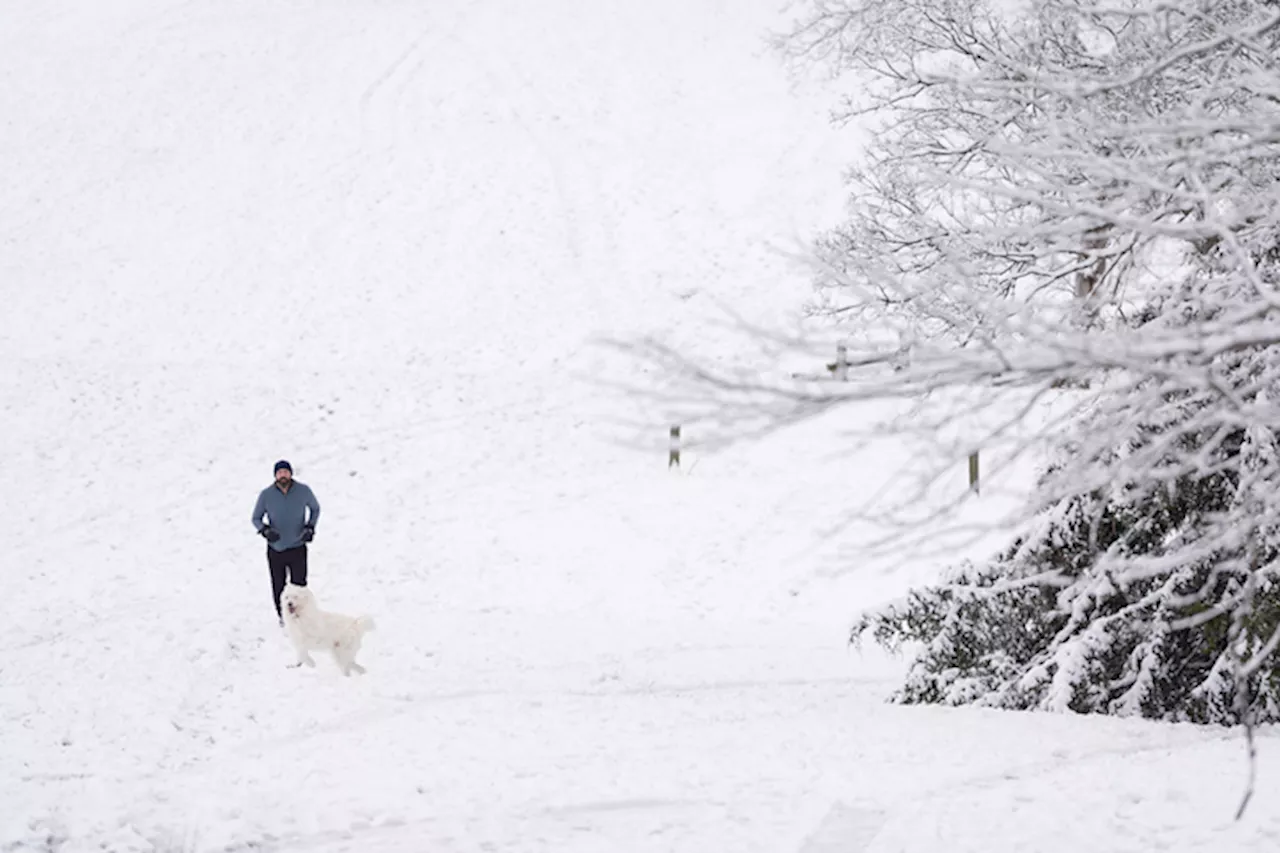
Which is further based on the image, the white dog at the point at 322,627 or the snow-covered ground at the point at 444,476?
the white dog at the point at 322,627

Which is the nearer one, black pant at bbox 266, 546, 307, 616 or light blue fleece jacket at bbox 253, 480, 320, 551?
light blue fleece jacket at bbox 253, 480, 320, 551

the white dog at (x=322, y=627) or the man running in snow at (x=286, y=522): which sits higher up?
the man running in snow at (x=286, y=522)

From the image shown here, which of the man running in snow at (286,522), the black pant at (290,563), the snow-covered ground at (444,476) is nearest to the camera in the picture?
the snow-covered ground at (444,476)

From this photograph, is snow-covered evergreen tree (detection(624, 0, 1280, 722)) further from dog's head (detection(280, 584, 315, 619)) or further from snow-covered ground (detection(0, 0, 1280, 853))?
dog's head (detection(280, 584, 315, 619))

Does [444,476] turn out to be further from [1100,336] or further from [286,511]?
[1100,336]

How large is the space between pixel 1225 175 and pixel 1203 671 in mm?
4698

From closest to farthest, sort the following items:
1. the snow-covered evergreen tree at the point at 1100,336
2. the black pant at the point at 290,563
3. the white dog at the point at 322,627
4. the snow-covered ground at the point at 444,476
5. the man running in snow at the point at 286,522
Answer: the snow-covered evergreen tree at the point at 1100,336 → the snow-covered ground at the point at 444,476 → the white dog at the point at 322,627 → the man running in snow at the point at 286,522 → the black pant at the point at 290,563

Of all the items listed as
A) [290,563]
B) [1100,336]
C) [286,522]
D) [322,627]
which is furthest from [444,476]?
[1100,336]

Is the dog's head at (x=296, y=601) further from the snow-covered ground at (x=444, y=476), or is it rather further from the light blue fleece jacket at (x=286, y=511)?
the light blue fleece jacket at (x=286, y=511)

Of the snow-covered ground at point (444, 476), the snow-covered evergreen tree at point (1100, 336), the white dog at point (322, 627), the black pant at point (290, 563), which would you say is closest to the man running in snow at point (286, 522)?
the black pant at point (290, 563)

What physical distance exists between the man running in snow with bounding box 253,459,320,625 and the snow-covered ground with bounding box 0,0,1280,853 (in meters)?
0.81

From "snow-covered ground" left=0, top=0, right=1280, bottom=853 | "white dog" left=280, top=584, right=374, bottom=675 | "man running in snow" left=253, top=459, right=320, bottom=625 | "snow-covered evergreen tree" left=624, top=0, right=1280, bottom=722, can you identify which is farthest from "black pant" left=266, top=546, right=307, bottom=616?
"snow-covered evergreen tree" left=624, top=0, right=1280, bottom=722

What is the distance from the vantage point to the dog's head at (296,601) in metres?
10.5

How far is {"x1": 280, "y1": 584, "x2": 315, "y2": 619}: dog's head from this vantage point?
1050cm
